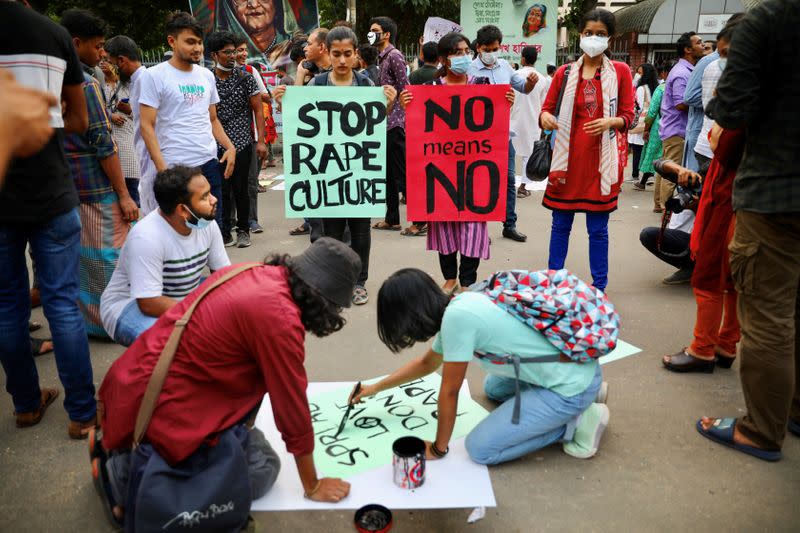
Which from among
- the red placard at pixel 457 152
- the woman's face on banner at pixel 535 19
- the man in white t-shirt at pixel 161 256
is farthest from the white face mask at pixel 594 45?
the woman's face on banner at pixel 535 19

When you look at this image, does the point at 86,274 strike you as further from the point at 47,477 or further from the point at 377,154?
the point at 377,154

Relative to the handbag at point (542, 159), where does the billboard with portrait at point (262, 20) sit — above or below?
above

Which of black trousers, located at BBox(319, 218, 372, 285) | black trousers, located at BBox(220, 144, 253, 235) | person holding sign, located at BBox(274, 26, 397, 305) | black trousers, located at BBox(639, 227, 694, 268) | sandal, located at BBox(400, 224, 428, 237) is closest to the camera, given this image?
person holding sign, located at BBox(274, 26, 397, 305)

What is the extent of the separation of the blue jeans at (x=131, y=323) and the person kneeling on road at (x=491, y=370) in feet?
3.30

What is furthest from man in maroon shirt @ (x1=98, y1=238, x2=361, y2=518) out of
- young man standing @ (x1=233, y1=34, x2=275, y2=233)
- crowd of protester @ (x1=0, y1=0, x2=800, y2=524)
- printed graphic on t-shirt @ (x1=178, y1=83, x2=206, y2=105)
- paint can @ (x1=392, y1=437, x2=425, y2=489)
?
young man standing @ (x1=233, y1=34, x2=275, y2=233)

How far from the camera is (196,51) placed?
14.2ft

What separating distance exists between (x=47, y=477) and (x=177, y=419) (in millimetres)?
1008

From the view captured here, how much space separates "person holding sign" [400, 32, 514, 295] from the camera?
14.4 ft

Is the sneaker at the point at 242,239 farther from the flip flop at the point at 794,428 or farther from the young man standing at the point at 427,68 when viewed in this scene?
the flip flop at the point at 794,428

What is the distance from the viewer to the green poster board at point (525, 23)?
11617 mm

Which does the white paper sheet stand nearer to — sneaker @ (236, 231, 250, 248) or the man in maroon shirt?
the man in maroon shirt

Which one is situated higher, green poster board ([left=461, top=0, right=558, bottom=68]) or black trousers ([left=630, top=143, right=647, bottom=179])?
green poster board ([left=461, top=0, right=558, bottom=68])

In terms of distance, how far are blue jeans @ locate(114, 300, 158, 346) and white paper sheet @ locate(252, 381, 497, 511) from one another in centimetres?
86

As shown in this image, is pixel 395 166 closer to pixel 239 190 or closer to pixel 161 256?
pixel 239 190
